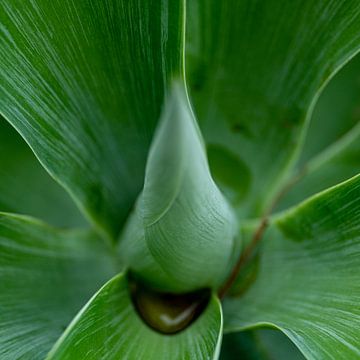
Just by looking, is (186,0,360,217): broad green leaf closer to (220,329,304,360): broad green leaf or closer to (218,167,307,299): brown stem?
(218,167,307,299): brown stem

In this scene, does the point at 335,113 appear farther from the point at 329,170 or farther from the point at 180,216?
the point at 180,216

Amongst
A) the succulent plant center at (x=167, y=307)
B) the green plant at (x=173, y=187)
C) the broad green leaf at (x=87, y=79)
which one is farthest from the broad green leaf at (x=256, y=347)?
the broad green leaf at (x=87, y=79)

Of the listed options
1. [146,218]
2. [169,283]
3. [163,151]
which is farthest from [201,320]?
[163,151]

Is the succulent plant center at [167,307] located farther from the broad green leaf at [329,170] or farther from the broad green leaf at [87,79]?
the broad green leaf at [329,170]

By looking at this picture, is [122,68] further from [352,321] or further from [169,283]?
[352,321]

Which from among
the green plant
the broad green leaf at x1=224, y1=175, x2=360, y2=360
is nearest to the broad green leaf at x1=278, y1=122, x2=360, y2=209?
the green plant
